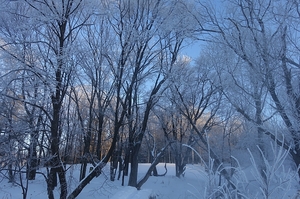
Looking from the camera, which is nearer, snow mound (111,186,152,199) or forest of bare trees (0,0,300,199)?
snow mound (111,186,152,199)

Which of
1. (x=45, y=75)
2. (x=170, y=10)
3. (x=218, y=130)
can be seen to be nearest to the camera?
(x=45, y=75)

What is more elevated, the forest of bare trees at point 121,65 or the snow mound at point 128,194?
the forest of bare trees at point 121,65

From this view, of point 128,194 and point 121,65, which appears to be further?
point 121,65

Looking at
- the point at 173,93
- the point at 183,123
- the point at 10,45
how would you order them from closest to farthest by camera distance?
the point at 10,45
the point at 173,93
the point at 183,123

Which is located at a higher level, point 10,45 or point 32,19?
point 32,19

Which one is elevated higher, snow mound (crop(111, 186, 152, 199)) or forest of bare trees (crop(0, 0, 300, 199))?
forest of bare trees (crop(0, 0, 300, 199))

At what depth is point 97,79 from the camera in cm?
1266

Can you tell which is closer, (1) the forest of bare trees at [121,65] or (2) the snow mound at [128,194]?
(2) the snow mound at [128,194]

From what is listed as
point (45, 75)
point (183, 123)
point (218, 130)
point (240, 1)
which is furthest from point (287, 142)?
point (183, 123)

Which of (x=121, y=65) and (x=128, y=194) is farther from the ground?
(x=121, y=65)

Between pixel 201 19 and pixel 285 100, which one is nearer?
pixel 285 100

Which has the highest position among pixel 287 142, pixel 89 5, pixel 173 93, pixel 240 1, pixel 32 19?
pixel 89 5

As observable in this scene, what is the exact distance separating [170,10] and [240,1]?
A: 3.22 meters

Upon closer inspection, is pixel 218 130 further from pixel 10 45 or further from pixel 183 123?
pixel 10 45
